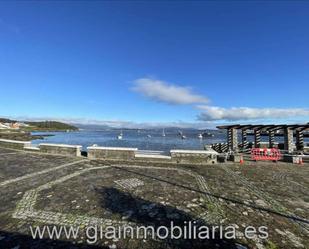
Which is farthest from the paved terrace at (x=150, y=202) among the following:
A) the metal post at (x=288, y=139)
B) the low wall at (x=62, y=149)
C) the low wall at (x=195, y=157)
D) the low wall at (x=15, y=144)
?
the metal post at (x=288, y=139)

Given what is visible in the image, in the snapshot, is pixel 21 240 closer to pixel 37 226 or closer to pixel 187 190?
pixel 37 226

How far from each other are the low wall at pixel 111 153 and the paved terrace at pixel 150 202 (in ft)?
10.6

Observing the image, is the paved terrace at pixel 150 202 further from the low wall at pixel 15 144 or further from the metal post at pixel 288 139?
the metal post at pixel 288 139

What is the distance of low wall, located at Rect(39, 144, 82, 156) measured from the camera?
1391 centimetres

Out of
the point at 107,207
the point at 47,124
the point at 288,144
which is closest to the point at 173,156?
the point at 107,207

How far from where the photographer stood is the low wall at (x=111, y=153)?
Result: 1320cm

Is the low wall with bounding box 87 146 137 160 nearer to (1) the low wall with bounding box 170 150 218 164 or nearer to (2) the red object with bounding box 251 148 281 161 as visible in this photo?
(1) the low wall with bounding box 170 150 218 164

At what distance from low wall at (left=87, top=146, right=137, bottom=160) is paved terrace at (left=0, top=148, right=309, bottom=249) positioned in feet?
10.6

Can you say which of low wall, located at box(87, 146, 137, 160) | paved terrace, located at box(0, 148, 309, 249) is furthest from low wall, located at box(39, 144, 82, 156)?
paved terrace, located at box(0, 148, 309, 249)

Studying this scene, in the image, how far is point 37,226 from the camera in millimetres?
4508

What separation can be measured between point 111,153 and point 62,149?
396cm

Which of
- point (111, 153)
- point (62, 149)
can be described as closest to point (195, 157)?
point (111, 153)

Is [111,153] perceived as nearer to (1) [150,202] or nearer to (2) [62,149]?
(2) [62,149]

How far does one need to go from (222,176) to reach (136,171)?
4.29 m
